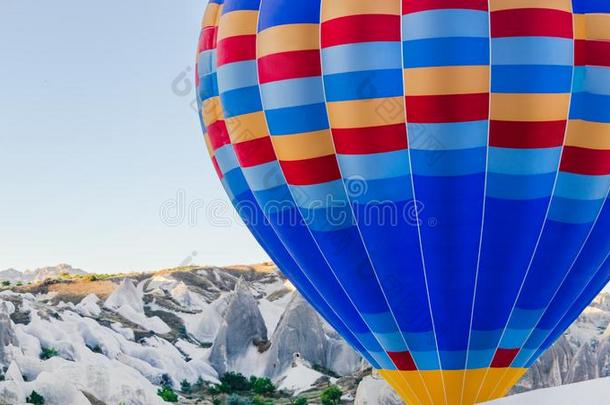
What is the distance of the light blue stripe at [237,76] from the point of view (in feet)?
20.4

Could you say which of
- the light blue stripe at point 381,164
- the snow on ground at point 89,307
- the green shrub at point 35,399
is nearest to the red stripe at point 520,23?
the light blue stripe at point 381,164

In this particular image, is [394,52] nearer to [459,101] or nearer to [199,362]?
[459,101]

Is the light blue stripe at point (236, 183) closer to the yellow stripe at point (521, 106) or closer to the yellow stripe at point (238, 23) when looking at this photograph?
the yellow stripe at point (238, 23)

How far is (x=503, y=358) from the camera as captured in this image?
622cm

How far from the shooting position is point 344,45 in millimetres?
5582

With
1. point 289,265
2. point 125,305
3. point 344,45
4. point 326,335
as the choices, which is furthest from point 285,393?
point 344,45

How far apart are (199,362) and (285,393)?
12.0ft

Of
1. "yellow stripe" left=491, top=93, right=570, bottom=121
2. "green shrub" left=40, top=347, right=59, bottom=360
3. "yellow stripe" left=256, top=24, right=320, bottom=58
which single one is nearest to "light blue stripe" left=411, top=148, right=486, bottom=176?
"yellow stripe" left=491, top=93, right=570, bottom=121

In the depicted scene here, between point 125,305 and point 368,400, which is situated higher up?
point 125,305

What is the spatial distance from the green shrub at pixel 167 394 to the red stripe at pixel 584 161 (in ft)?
73.5

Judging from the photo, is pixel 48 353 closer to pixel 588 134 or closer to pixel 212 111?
pixel 212 111

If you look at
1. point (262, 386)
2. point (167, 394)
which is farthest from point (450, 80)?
point (262, 386)

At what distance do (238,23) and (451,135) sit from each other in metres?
1.82

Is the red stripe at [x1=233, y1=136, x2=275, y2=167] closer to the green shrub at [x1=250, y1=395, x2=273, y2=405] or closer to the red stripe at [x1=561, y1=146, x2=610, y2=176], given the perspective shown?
the red stripe at [x1=561, y1=146, x2=610, y2=176]
